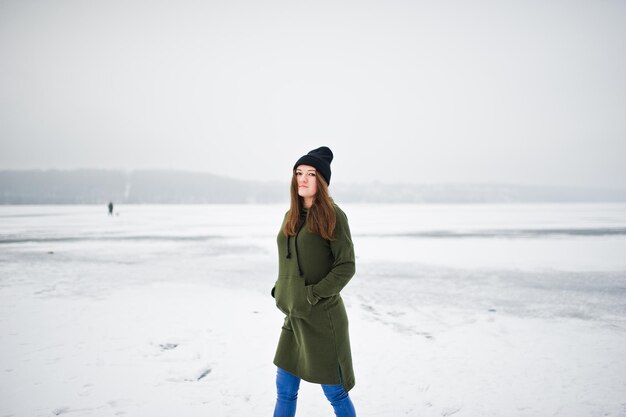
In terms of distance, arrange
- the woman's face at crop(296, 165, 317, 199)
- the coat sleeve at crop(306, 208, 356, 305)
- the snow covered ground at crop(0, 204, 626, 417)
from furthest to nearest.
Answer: the snow covered ground at crop(0, 204, 626, 417)
the woman's face at crop(296, 165, 317, 199)
the coat sleeve at crop(306, 208, 356, 305)

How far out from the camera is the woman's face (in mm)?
2391

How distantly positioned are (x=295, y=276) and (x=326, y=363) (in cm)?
56

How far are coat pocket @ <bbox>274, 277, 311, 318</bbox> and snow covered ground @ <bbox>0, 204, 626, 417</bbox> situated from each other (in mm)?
1540

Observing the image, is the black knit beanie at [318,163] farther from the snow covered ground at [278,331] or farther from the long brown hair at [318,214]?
the snow covered ground at [278,331]

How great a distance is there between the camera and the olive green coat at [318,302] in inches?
89.2

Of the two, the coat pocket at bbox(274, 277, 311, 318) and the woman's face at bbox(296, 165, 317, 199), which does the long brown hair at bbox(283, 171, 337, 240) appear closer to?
the woman's face at bbox(296, 165, 317, 199)

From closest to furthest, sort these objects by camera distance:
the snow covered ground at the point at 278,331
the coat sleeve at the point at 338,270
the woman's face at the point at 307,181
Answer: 1. the coat sleeve at the point at 338,270
2. the woman's face at the point at 307,181
3. the snow covered ground at the point at 278,331

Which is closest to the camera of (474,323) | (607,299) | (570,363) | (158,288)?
(570,363)

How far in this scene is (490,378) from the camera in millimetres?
4012

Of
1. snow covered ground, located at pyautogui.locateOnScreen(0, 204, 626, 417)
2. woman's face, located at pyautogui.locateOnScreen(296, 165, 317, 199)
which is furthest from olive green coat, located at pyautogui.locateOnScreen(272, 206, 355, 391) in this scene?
snow covered ground, located at pyautogui.locateOnScreen(0, 204, 626, 417)

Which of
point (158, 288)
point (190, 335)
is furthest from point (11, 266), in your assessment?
point (190, 335)

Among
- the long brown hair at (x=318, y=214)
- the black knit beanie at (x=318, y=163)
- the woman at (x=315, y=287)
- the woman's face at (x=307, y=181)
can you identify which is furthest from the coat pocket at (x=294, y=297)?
the black knit beanie at (x=318, y=163)

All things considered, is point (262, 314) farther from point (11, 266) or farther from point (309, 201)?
point (11, 266)

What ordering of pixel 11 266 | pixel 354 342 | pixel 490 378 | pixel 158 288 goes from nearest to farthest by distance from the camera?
pixel 490 378, pixel 354 342, pixel 158 288, pixel 11 266
